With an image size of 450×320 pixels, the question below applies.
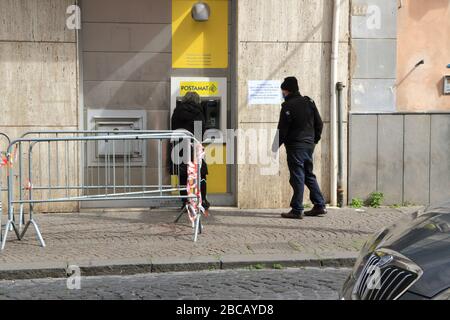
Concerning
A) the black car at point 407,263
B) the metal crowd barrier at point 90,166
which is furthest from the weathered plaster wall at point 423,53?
the black car at point 407,263

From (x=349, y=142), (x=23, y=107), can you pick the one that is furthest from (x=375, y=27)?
(x=23, y=107)

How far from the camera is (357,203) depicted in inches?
381

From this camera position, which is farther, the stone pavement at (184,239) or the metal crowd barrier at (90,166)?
the metal crowd barrier at (90,166)

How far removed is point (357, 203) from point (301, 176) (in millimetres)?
1475

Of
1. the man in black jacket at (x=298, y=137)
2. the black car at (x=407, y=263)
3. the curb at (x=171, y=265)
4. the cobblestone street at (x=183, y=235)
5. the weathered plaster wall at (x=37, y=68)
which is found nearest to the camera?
the black car at (x=407, y=263)

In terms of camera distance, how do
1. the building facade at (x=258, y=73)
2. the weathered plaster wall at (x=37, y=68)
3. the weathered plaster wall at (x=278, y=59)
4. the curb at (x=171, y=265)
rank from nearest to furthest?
the curb at (x=171, y=265) < the weathered plaster wall at (x=37, y=68) < the building facade at (x=258, y=73) < the weathered plaster wall at (x=278, y=59)

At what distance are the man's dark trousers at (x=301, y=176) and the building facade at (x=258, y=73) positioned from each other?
0.86m

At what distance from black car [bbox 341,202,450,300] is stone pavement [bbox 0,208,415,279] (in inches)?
124

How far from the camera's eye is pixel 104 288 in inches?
228

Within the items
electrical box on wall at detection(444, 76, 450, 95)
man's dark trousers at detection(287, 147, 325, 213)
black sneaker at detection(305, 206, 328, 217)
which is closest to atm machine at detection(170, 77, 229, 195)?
man's dark trousers at detection(287, 147, 325, 213)

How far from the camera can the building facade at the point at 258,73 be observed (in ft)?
30.2

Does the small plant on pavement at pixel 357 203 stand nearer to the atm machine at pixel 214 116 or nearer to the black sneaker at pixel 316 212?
the black sneaker at pixel 316 212

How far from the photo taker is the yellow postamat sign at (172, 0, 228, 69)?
9.55 m

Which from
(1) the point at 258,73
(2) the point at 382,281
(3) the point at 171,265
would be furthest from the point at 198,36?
(2) the point at 382,281
